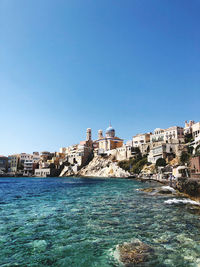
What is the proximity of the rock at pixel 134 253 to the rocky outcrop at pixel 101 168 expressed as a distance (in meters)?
79.8

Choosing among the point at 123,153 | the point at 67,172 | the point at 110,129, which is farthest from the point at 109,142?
the point at 67,172

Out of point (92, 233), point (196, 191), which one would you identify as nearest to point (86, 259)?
point (92, 233)

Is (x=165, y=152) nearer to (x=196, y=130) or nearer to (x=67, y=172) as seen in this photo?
(x=196, y=130)

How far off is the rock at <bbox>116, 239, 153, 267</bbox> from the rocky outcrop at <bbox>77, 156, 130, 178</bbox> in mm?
79833

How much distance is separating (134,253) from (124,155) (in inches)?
3532

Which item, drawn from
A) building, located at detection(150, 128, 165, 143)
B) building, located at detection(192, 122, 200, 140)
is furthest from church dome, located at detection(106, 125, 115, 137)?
building, located at detection(192, 122, 200, 140)

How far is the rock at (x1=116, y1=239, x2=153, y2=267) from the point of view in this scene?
602 centimetres

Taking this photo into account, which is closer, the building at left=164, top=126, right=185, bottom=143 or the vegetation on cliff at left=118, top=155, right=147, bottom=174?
the building at left=164, top=126, right=185, bottom=143

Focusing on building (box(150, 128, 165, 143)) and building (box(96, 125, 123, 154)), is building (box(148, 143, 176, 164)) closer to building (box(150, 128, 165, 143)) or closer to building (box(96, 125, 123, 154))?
building (box(150, 128, 165, 143))

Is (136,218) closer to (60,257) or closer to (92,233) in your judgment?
(92,233)

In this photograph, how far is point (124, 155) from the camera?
95.2m

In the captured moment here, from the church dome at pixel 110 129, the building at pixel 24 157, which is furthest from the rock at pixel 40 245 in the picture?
the building at pixel 24 157

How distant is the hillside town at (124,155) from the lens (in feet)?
220

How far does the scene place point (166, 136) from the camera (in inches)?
3118
